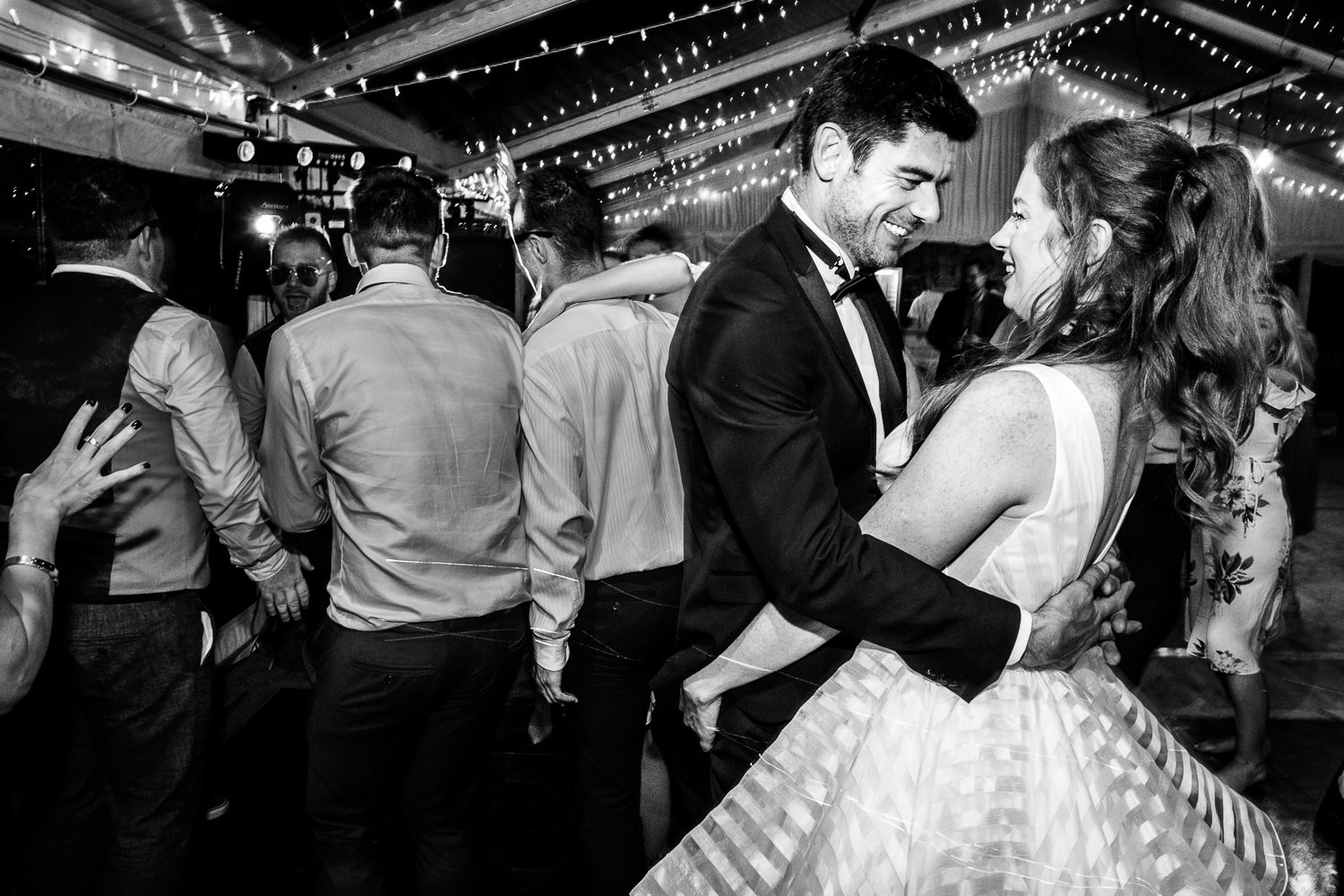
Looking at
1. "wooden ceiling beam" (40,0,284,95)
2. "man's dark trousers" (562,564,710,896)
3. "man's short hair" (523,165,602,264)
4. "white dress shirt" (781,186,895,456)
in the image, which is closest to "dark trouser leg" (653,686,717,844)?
"man's dark trousers" (562,564,710,896)

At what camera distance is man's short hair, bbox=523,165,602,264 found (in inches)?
89.2

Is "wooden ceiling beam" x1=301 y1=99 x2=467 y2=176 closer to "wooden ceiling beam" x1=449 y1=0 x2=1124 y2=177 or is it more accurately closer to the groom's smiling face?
"wooden ceiling beam" x1=449 y1=0 x2=1124 y2=177

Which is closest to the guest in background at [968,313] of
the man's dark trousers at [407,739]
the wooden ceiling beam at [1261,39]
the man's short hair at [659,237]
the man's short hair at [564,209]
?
the man's short hair at [659,237]

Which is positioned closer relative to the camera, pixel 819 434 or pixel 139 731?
pixel 819 434

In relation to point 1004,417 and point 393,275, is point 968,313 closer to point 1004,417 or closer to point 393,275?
point 393,275

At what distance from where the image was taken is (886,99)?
129cm

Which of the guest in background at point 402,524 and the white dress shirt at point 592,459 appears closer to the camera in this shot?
the guest in background at point 402,524

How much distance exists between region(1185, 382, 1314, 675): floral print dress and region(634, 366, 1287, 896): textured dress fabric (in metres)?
1.97

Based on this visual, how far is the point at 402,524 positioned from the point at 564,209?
94cm

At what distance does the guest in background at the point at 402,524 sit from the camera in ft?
6.24

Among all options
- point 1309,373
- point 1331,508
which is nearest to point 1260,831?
point 1309,373

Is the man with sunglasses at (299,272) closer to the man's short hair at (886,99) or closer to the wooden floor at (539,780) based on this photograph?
the wooden floor at (539,780)

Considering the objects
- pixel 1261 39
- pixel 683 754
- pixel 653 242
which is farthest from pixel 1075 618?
pixel 1261 39

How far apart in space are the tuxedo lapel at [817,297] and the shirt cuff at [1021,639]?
37 centimetres
